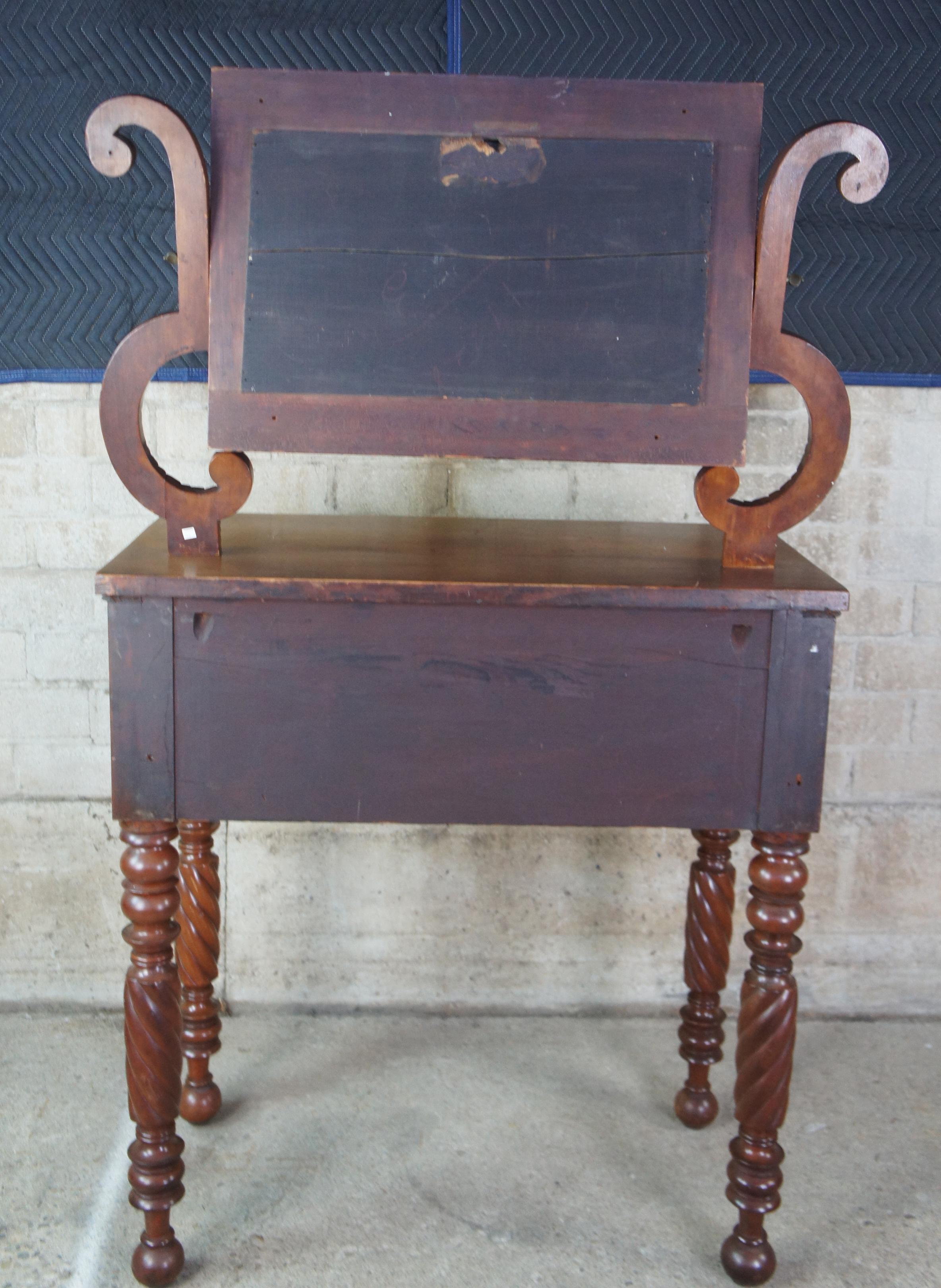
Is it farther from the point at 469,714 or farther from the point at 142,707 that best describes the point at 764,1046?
the point at 142,707

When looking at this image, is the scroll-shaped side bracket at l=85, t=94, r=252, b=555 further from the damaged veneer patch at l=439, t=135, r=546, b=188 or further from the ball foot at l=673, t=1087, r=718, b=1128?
the ball foot at l=673, t=1087, r=718, b=1128

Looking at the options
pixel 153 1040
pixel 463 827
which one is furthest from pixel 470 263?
pixel 463 827

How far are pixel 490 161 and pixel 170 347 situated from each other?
1.52 feet

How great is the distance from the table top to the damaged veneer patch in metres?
0.48

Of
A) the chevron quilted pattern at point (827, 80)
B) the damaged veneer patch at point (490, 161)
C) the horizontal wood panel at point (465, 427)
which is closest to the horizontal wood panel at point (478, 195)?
the damaged veneer patch at point (490, 161)

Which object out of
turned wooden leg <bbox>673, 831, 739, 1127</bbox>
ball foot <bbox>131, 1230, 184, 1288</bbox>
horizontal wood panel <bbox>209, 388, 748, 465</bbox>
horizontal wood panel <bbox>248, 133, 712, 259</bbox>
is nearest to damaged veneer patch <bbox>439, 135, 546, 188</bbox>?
horizontal wood panel <bbox>248, 133, 712, 259</bbox>

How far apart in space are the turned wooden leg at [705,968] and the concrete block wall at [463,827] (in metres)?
0.34

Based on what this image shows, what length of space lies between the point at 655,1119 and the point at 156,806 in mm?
1087

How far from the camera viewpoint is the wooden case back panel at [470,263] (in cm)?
161

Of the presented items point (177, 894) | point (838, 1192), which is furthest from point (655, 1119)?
point (177, 894)

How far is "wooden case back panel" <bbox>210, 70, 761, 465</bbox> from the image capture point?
1.61 m

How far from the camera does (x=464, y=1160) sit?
2049 mm

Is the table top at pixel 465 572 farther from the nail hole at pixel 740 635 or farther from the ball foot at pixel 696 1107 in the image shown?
the ball foot at pixel 696 1107

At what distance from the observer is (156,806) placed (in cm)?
163
